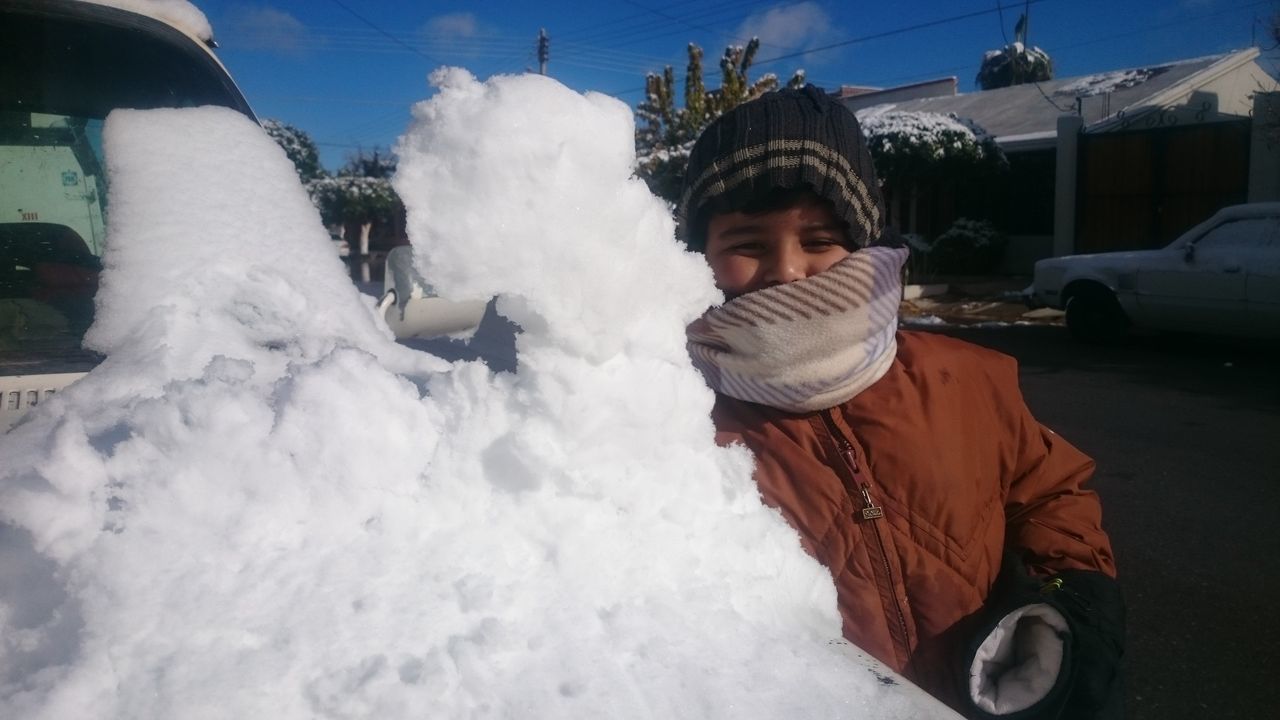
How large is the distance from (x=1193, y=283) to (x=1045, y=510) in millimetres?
9296

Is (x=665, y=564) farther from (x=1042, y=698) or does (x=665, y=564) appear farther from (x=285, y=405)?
(x=1042, y=698)

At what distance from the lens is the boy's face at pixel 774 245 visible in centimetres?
144

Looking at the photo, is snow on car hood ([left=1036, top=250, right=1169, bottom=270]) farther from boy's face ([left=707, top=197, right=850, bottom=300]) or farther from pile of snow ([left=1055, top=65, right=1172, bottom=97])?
pile of snow ([left=1055, top=65, right=1172, bottom=97])

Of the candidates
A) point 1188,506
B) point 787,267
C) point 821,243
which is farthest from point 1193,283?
point 787,267

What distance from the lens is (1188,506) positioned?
4.63 metres

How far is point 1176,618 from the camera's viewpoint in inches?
134

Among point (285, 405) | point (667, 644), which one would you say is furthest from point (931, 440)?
point (285, 405)

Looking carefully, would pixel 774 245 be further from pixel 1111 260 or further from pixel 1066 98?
pixel 1066 98

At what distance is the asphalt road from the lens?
2994 millimetres

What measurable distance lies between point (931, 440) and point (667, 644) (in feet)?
Result: 2.80

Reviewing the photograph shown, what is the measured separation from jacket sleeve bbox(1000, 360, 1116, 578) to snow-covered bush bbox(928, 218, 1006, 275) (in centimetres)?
1764

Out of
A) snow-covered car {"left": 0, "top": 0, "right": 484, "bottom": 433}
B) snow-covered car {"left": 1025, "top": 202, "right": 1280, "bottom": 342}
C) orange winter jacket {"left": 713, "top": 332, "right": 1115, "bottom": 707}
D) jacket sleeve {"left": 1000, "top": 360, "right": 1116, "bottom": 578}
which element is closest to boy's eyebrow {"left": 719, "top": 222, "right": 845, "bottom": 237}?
orange winter jacket {"left": 713, "top": 332, "right": 1115, "bottom": 707}

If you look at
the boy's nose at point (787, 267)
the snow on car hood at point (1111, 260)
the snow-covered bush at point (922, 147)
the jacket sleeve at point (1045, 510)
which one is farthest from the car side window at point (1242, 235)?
the boy's nose at point (787, 267)

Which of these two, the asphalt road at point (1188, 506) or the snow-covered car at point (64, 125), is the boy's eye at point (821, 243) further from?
the asphalt road at point (1188, 506)
